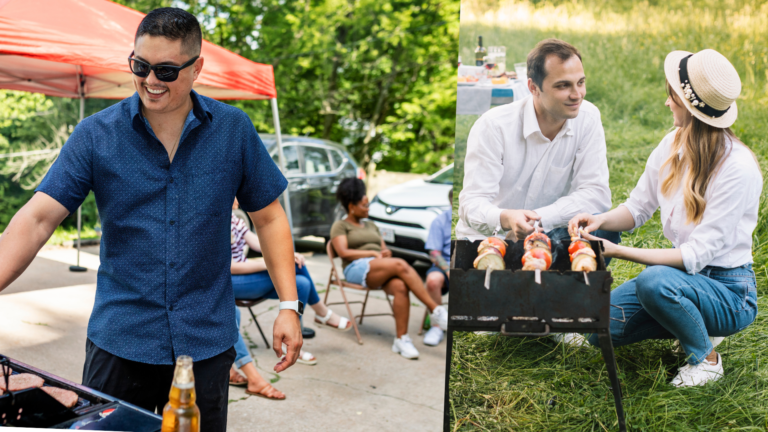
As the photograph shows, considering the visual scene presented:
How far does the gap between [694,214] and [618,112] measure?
1.57ft

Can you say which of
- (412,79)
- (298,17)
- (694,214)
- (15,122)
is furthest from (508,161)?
(412,79)

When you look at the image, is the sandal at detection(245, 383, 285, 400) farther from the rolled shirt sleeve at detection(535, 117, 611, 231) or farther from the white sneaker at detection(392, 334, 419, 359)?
the rolled shirt sleeve at detection(535, 117, 611, 231)

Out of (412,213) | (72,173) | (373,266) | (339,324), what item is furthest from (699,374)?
(412,213)

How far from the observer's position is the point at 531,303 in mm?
2006

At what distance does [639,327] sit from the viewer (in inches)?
83.4

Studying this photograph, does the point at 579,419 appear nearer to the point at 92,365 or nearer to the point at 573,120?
the point at 573,120

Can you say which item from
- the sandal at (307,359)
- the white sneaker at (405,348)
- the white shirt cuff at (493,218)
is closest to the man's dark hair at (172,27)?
the white shirt cuff at (493,218)

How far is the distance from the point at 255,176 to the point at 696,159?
5.06 feet

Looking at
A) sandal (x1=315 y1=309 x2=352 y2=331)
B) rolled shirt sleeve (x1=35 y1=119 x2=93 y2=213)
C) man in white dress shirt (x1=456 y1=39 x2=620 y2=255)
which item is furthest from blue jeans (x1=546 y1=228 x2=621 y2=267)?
sandal (x1=315 y1=309 x2=352 y2=331)

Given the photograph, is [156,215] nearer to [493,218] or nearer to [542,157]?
[493,218]

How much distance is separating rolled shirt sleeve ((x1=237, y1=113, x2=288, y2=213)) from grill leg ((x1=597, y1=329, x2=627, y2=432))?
48.8 inches

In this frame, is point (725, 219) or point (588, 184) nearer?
point (725, 219)

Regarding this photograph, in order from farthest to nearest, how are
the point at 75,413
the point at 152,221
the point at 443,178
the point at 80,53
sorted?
the point at 443,178 → the point at 80,53 → the point at 152,221 → the point at 75,413

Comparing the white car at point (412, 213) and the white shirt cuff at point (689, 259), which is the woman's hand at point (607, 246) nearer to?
the white shirt cuff at point (689, 259)
